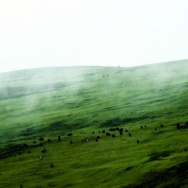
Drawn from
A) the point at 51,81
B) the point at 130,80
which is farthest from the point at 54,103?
the point at 51,81

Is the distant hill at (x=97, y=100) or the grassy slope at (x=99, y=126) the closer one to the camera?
the grassy slope at (x=99, y=126)

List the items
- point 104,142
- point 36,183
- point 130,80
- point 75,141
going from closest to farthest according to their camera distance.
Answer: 1. point 36,183
2. point 104,142
3. point 75,141
4. point 130,80

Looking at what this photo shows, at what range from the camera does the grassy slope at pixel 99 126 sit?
56553mm

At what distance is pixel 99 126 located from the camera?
9581 cm

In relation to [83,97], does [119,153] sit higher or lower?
lower

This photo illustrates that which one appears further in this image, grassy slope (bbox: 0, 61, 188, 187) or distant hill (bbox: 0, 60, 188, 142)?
distant hill (bbox: 0, 60, 188, 142)

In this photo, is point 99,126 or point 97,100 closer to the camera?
point 99,126

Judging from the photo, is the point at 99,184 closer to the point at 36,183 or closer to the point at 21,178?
the point at 36,183

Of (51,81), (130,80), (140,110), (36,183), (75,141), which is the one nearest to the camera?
(36,183)

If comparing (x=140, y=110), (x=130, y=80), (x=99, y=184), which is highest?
(x=130, y=80)

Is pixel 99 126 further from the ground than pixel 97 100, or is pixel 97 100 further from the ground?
pixel 97 100

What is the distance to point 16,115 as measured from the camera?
131m

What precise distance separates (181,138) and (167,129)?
35.1 feet

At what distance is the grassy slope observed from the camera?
186 ft
